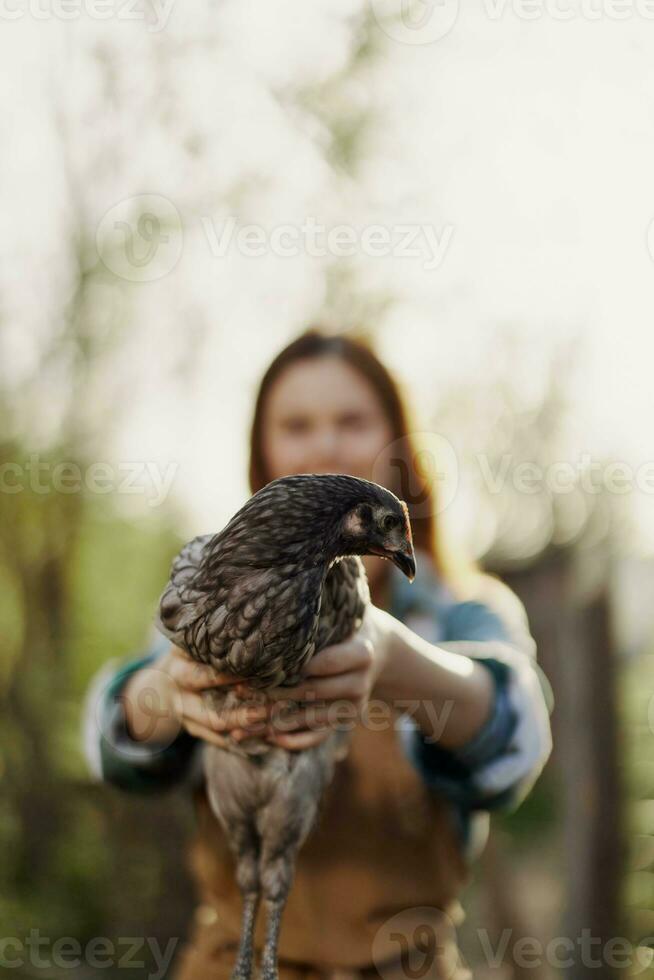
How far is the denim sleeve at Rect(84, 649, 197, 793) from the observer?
1.90 m

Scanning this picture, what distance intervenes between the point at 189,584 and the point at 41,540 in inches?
193

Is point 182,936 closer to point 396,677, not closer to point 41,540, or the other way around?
point 41,540

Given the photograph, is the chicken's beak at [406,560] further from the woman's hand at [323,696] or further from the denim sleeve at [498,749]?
the denim sleeve at [498,749]

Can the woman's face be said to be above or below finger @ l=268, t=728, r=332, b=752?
above

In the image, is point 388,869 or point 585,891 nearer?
point 388,869

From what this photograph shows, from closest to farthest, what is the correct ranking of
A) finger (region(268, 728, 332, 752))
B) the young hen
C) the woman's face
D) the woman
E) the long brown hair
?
the young hen
finger (region(268, 728, 332, 752))
the woman
the woman's face
the long brown hair

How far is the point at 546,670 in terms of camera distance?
15.7ft

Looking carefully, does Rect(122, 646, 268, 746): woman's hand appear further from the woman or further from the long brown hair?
the long brown hair

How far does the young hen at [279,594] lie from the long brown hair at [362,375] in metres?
0.81

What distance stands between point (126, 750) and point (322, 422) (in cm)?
86

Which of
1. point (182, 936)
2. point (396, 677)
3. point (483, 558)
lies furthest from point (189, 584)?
point (182, 936)

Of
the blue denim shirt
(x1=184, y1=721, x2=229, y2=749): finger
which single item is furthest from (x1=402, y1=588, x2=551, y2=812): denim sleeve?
(x1=184, y1=721, x2=229, y2=749): finger

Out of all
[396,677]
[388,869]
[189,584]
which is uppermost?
[189,584]

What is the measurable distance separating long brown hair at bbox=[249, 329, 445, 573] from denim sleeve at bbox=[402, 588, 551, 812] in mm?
479
